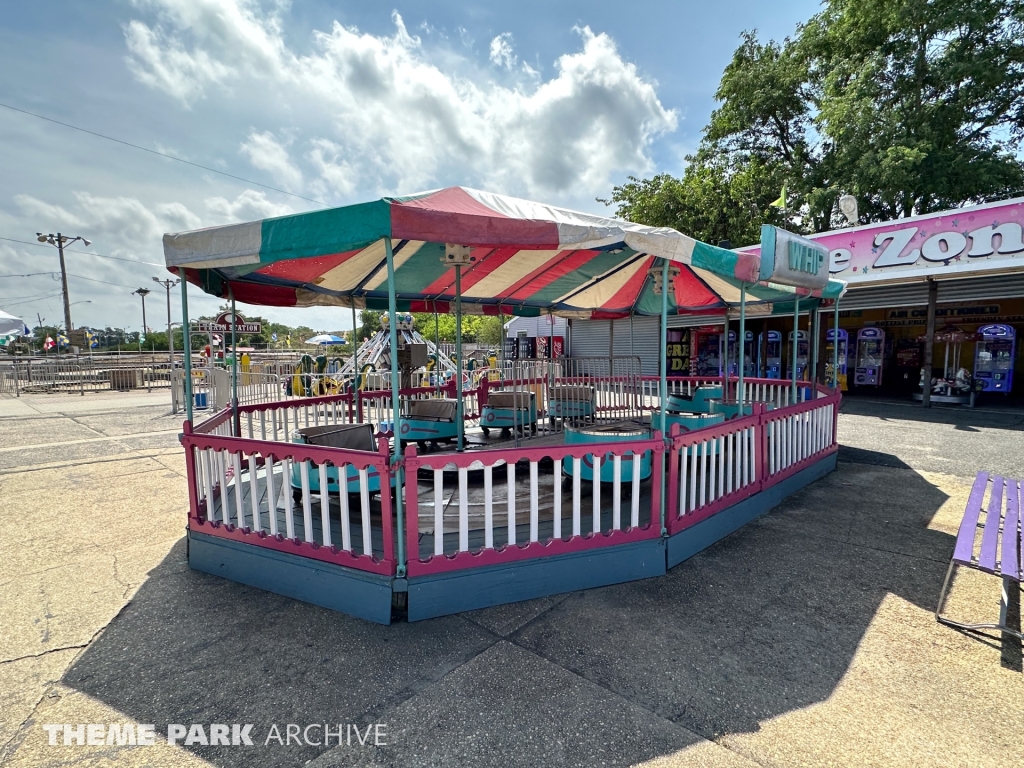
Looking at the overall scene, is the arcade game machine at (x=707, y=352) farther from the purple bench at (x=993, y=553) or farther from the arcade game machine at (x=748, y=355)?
the purple bench at (x=993, y=553)

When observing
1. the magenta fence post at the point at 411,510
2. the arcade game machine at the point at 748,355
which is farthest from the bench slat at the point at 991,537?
the arcade game machine at the point at 748,355

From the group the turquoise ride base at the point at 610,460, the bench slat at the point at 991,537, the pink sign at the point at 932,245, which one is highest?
the pink sign at the point at 932,245

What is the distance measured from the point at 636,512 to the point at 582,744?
171 centimetres

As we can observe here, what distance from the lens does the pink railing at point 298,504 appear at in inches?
126

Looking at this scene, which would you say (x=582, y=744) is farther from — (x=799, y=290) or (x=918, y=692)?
(x=799, y=290)

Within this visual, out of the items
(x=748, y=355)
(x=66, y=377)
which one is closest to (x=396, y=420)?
(x=748, y=355)

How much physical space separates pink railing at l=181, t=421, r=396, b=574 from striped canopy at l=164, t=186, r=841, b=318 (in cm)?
134

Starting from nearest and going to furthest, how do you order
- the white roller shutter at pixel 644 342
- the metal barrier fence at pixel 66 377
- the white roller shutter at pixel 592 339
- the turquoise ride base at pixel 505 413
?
the turquoise ride base at pixel 505 413 → the white roller shutter at pixel 644 342 → the metal barrier fence at pixel 66 377 → the white roller shutter at pixel 592 339

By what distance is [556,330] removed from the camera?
25.5 m

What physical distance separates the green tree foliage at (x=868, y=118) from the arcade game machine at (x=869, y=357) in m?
4.60

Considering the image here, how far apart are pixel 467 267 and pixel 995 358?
1578 centimetres

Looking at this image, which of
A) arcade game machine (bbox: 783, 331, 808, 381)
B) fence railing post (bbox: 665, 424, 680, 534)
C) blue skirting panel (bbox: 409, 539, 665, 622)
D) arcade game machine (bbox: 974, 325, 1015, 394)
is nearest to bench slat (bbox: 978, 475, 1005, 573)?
fence railing post (bbox: 665, 424, 680, 534)

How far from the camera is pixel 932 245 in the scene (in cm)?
1088

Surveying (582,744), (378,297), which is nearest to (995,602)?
(582,744)
